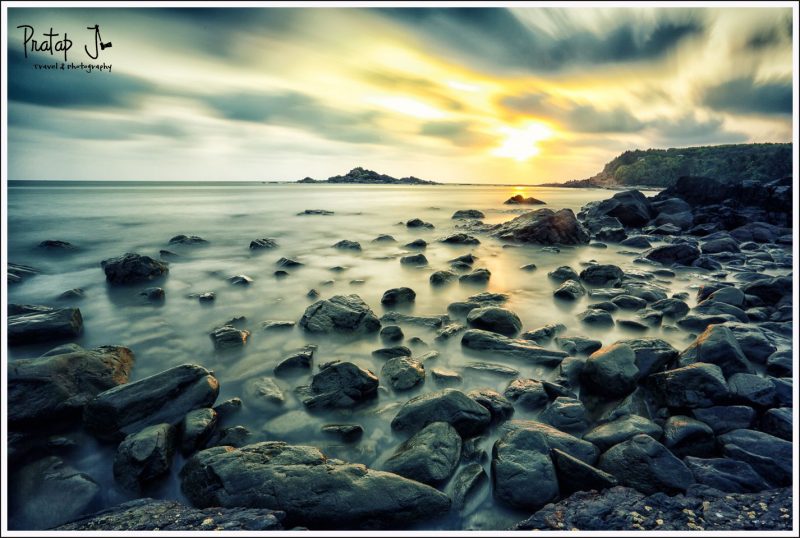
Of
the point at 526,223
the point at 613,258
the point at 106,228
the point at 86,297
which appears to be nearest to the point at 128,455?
the point at 86,297

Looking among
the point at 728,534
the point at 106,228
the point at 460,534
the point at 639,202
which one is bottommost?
the point at 460,534

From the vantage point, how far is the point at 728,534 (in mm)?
2207

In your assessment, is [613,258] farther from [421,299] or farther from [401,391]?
[401,391]

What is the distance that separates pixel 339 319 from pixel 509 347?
265 centimetres

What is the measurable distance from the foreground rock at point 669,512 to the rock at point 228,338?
4.38m

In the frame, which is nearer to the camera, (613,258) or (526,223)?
(613,258)

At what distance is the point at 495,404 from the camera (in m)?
3.77

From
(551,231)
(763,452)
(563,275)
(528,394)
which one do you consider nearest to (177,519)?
(528,394)

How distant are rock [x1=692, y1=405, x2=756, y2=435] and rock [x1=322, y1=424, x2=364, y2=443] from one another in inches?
129

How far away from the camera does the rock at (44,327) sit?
4992mm

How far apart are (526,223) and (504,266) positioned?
219 inches

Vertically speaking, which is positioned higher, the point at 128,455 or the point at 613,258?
the point at 613,258

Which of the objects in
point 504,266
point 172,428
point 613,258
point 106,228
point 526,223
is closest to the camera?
point 172,428

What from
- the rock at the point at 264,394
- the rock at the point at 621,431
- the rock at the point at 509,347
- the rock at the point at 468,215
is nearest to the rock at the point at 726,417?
the rock at the point at 621,431
